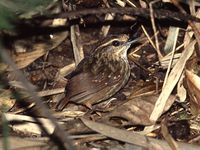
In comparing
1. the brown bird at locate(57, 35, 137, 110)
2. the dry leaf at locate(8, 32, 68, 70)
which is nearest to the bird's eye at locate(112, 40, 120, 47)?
the brown bird at locate(57, 35, 137, 110)

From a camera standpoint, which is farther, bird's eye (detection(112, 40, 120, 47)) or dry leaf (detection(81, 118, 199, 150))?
bird's eye (detection(112, 40, 120, 47))

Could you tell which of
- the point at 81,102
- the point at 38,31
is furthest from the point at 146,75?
the point at 38,31

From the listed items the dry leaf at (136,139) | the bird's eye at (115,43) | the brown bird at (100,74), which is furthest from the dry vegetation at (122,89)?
the bird's eye at (115,43)

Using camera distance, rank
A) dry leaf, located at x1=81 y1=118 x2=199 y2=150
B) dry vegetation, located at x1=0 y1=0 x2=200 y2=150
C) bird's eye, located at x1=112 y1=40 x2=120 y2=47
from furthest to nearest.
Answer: bird's eye, located at x1=112 y1=40 x2=120 y2=47, dry vegetation, located at x1=0 y1=0 x2=200 y2=150, dry leaf, located at x1=81 y1=118 x2=199 y2=150

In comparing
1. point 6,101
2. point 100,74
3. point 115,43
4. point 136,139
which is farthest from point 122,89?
point 6,101

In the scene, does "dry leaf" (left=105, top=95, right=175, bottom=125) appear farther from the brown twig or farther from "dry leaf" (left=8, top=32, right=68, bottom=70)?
"dry leaf" (left=8, top=32, right=68, bottom=70)

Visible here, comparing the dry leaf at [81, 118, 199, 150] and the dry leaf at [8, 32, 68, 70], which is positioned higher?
the dry leaf at [8, 32, 68, 70]
